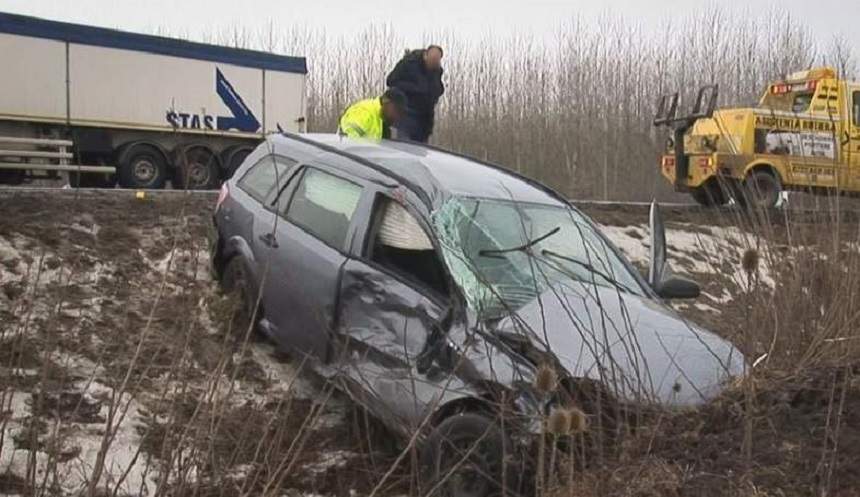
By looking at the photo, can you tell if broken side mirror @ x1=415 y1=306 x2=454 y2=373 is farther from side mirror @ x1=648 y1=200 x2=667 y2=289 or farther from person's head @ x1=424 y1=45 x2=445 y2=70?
person's head @ x1=424 y1=45 x2=445 y2=70

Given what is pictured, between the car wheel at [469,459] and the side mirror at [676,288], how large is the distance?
1.68m

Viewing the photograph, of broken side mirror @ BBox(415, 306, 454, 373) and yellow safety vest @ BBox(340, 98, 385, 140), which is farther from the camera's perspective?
yellow safety vest @ BBox(340, 98, 385, 140)

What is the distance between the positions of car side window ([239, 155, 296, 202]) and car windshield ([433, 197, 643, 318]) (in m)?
1.66

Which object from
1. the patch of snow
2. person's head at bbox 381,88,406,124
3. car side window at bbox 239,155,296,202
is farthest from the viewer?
person's head at bbox 381,88,406,124

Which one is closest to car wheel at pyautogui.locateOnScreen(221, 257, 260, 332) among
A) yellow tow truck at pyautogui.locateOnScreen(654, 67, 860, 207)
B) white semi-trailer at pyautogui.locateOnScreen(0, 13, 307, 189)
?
white semi-trailer at pyautogui.locateOnScreen(0, 13, 307, 189)

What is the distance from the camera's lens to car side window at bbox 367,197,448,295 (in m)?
4.88

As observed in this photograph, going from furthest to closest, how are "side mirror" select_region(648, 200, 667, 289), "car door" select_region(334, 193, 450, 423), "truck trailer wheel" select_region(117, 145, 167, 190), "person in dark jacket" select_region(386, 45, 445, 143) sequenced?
"truck trailer wheel" select_region(117, 145, 167, 190)
"person in dark jacket" select_region(386, 45, 445, 143)
"side mirror" select_region(648, 200, 667, 289)
"car door" select_region(334, 193, 450, 423)

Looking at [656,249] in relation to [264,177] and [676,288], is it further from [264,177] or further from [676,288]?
[264,177]

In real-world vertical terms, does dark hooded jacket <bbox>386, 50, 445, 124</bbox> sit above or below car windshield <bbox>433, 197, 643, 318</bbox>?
above

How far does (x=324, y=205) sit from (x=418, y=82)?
424 centimetres

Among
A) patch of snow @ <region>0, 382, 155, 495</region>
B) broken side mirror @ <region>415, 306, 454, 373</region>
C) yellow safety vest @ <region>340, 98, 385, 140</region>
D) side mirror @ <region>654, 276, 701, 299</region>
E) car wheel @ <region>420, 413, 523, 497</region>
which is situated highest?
yellow safety vest @ <region>340, 98, 385, 140</region>

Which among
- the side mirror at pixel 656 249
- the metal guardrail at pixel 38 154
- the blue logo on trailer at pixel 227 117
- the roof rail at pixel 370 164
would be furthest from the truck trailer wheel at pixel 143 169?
the side mirror at pixel 656 249

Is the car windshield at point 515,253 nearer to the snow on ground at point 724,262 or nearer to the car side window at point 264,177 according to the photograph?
the snow on ground at point 724,262

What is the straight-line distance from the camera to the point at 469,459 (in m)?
3.96
